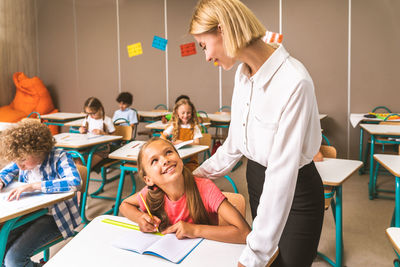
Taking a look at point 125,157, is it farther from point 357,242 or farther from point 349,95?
point 349,95

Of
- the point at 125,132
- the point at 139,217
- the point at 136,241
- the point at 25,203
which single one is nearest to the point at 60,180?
the point at 25,203

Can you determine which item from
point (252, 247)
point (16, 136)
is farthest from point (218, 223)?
point (16, 136)

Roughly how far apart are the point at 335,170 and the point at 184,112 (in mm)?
1801

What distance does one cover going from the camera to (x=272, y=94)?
3.01 feet

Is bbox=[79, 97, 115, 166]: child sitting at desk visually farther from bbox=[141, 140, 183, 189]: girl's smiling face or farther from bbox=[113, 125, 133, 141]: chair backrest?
bbox=[141, 140, 183, 189]: girl's smiling face

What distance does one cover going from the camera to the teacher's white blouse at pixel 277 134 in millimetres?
841

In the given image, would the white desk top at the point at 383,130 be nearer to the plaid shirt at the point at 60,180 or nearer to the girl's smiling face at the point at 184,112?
the girl's smiling face at the point at 184,112

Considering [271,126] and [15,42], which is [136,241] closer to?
[271,126]

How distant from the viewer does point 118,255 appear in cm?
102

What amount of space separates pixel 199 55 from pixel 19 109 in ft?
12.6

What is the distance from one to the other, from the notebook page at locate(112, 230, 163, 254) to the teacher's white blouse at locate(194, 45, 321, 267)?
37 cm

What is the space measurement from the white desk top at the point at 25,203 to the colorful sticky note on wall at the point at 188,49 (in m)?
4.76

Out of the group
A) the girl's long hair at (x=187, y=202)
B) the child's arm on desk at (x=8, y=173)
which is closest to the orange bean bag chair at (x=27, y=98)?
the child's arm on desk at (x=8, y=173)

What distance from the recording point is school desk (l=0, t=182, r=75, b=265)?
4.59 feet
